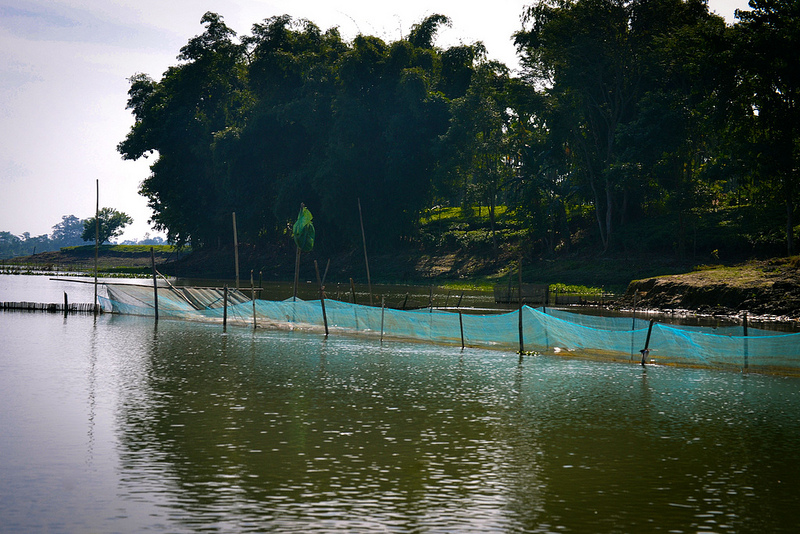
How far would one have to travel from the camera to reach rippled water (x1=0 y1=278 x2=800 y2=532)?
9.84 metres

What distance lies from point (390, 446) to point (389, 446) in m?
0.02

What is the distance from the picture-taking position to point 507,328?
25938 millimetres

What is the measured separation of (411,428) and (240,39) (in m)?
79.9

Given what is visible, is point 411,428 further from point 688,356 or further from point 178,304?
point 178,304

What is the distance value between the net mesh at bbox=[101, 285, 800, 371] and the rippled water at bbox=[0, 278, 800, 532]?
0.79m

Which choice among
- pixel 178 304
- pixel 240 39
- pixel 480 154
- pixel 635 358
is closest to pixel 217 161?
pixel 240 39

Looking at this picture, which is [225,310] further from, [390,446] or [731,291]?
[731,291]

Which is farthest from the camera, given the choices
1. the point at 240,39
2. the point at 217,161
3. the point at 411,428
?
the point at 240,39

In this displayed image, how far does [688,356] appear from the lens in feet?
75.2

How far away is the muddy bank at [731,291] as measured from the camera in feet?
123

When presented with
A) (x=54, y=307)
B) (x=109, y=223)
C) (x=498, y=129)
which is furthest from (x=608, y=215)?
(x=109, y=223)

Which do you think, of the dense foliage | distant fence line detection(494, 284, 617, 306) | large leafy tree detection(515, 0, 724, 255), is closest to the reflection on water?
distant fence line detection(494, 284, 617, 306)

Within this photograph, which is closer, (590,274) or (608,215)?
(590,274)

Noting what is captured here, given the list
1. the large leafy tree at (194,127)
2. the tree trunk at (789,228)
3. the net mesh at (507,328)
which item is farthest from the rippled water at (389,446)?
the large leafy tree at (194,127)
